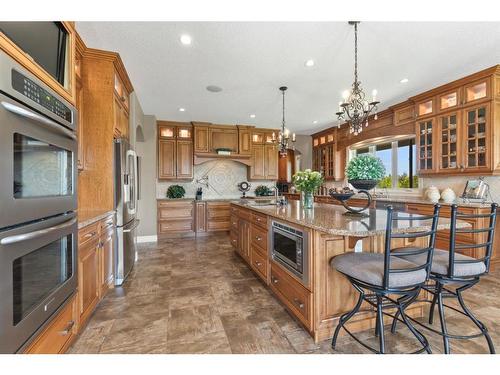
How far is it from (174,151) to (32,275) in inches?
186

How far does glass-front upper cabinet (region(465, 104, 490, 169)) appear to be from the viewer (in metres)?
3.24

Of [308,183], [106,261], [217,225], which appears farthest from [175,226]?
[308,183]

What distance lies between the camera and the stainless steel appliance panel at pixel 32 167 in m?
0.95

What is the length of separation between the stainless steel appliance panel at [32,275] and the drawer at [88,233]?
342 millimetres

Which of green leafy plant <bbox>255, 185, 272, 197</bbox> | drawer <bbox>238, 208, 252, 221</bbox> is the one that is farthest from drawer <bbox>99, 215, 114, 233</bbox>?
green leafy plant <bbox>255, 185, 272, 197</bbox>

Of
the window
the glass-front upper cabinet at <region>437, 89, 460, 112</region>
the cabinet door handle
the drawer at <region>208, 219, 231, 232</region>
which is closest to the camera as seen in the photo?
the cabinet door handle

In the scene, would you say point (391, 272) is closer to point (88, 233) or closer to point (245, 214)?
point (245, 214)

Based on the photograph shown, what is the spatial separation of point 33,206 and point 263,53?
2582 millimetres

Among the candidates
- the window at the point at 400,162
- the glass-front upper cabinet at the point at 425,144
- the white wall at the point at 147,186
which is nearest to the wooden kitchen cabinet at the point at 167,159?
the white wall at the point at 147,186

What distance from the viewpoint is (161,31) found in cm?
229

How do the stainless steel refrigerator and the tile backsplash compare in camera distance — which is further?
the tile backsplash

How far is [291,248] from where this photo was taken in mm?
2037

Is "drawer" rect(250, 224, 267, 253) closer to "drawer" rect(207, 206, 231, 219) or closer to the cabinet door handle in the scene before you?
the cabinet door handle

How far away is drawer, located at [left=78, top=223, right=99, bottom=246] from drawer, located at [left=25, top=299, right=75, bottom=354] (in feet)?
1.52
